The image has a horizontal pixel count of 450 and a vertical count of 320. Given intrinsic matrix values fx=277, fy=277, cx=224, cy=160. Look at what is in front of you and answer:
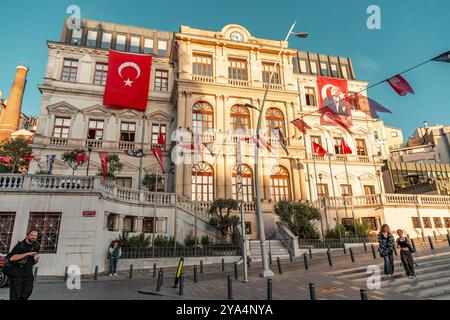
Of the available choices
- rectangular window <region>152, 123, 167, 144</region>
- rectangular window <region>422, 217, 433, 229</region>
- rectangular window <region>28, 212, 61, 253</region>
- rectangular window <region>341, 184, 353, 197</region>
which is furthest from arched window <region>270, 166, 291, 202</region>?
rectangular window <region>28, 212, 61, 253</region>

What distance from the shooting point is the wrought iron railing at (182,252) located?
16.6m

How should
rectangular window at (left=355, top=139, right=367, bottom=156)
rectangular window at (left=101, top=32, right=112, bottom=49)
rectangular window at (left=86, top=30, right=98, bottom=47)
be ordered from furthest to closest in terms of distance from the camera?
1. rectangular window at (left=355, top=139, right=367, bottom=156)
2. rectangular window at (left=101, top=32, right=112, bottom=49)
3. rectangular window at (left=86, top=30, right=98, bottom=47)

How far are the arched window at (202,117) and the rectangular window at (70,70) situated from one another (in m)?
13.6

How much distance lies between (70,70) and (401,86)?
99.2 ft

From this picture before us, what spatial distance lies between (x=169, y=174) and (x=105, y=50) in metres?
15.9

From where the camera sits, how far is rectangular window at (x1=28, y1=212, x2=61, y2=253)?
48.6ft

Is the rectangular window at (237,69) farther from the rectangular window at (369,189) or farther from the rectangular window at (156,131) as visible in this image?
the rectangular window at (369,189)

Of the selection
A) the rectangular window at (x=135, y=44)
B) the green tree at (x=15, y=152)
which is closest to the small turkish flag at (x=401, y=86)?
the green tree at (x=15, y=152)

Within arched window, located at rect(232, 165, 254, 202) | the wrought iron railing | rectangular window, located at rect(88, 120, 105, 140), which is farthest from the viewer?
rectangular window, located at rect(88, 120, 105, 140)

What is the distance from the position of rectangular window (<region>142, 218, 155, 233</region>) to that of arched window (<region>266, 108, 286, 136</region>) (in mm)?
15246

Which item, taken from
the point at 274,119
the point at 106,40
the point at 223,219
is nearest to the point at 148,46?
the point at 106,40

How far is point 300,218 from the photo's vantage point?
72.4 ft

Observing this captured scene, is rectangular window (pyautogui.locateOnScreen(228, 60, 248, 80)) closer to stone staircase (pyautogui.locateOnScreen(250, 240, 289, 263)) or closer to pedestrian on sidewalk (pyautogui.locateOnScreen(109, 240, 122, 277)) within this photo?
stone staircase (pyautogui.locateOnScreen(250, 240, 289, 263))
